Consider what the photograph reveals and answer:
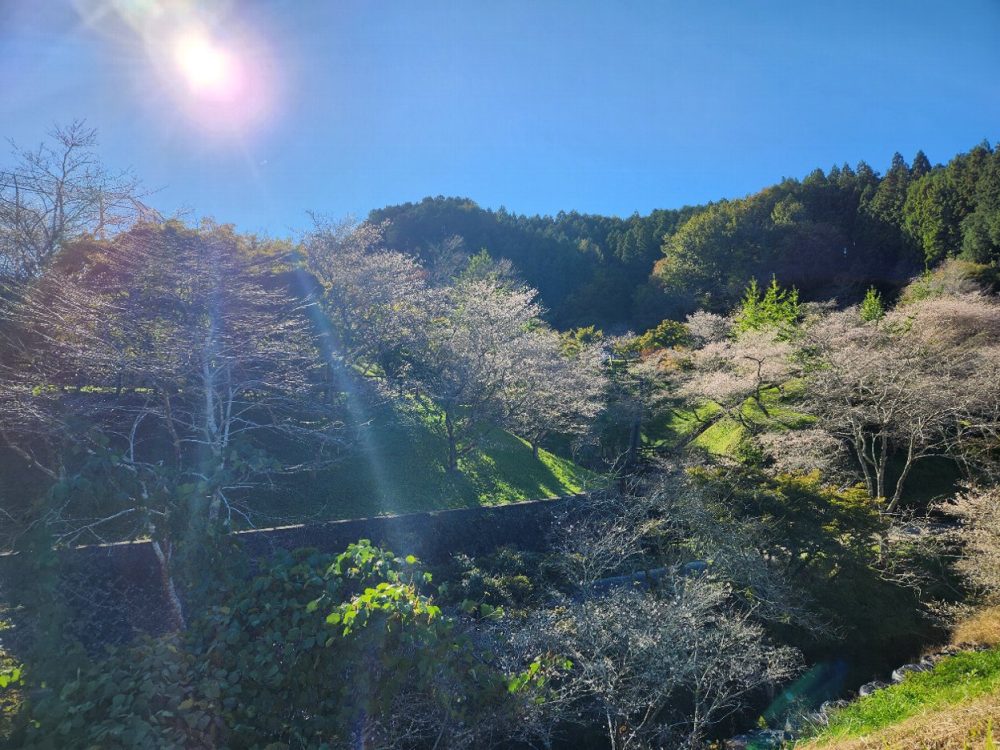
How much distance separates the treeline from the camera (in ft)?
96.8

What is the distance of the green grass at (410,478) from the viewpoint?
11.4m

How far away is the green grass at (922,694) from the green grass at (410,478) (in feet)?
24.5

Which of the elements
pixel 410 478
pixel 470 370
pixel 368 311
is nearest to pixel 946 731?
pixel 410 478

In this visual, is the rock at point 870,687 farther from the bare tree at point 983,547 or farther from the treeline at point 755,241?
the treeline at point 755,241

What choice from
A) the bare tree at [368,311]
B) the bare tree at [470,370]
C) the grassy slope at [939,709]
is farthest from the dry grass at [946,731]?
the bare tree at [368,311]

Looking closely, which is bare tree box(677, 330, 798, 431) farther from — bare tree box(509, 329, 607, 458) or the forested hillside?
bare tree box(509, 329, 607, 458)

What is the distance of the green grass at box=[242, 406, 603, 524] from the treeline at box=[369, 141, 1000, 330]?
19.7 m

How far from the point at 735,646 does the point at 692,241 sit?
30240 millimetres

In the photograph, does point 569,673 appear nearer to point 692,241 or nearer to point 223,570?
point 223,570

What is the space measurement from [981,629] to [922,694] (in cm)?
425

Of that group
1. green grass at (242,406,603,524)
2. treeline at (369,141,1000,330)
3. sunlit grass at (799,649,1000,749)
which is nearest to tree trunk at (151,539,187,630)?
green grass at (242,406,603,524)

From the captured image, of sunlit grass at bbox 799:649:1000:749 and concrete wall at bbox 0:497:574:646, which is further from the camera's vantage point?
concrete wall at bbox 0:497:574:646

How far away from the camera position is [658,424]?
2258 centimetres

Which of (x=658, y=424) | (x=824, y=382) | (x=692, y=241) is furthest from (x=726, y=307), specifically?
(x=824, y=382)
